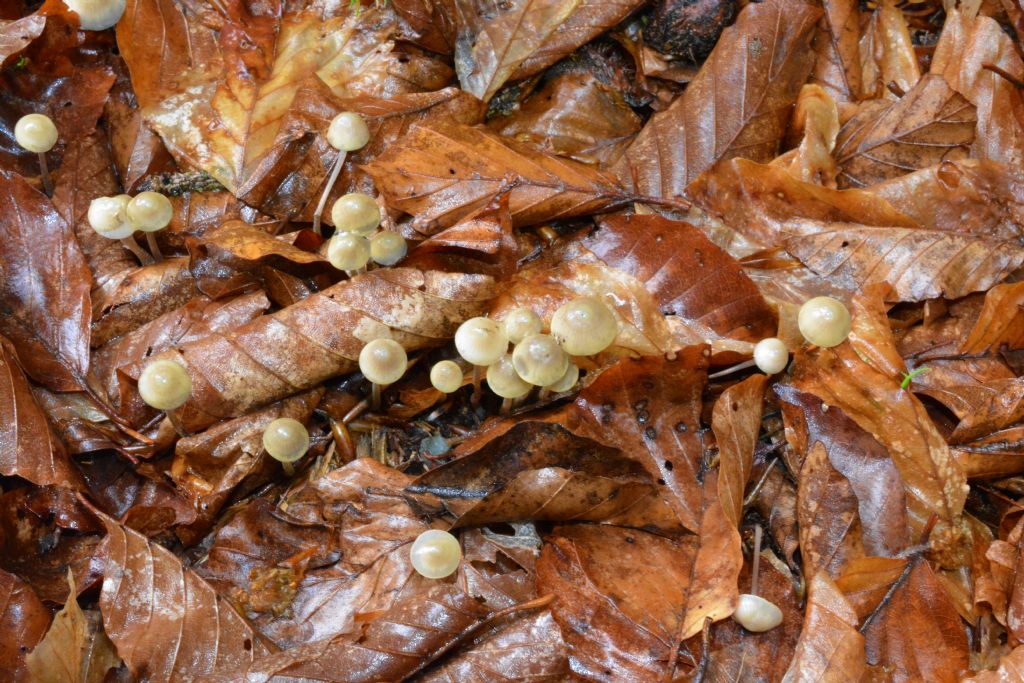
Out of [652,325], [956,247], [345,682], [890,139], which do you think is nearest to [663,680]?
[345,682]

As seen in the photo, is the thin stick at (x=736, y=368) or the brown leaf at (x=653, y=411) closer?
the brown leaf at (x=653, y=411)

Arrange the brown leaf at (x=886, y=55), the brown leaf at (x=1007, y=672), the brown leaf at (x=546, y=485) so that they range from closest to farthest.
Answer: the brown leaf at (x=1007, y=672), the brown leaf at (x=546, y=485), the brown leaf at (x=886, y=55)

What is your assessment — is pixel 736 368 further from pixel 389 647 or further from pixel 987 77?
pixel 987 77

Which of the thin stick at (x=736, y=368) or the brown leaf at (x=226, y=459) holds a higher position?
the thin stick at (x=736, y=368)

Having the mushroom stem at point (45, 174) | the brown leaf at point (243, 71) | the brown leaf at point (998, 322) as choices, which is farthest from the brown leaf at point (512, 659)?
the mushroom stem at point (45, 174)

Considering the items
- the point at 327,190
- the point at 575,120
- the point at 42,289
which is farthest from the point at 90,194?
the point at 575,120

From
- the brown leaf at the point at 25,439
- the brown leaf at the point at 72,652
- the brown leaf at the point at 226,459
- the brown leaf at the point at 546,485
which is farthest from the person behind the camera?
the brown leaf at the point at 226,459

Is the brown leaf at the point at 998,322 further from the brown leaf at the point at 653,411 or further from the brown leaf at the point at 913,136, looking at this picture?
the brown leaf at the point at 653,411

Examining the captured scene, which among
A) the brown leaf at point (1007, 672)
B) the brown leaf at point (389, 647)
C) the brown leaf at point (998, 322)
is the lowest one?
the brown leaf at point (389, 647)
